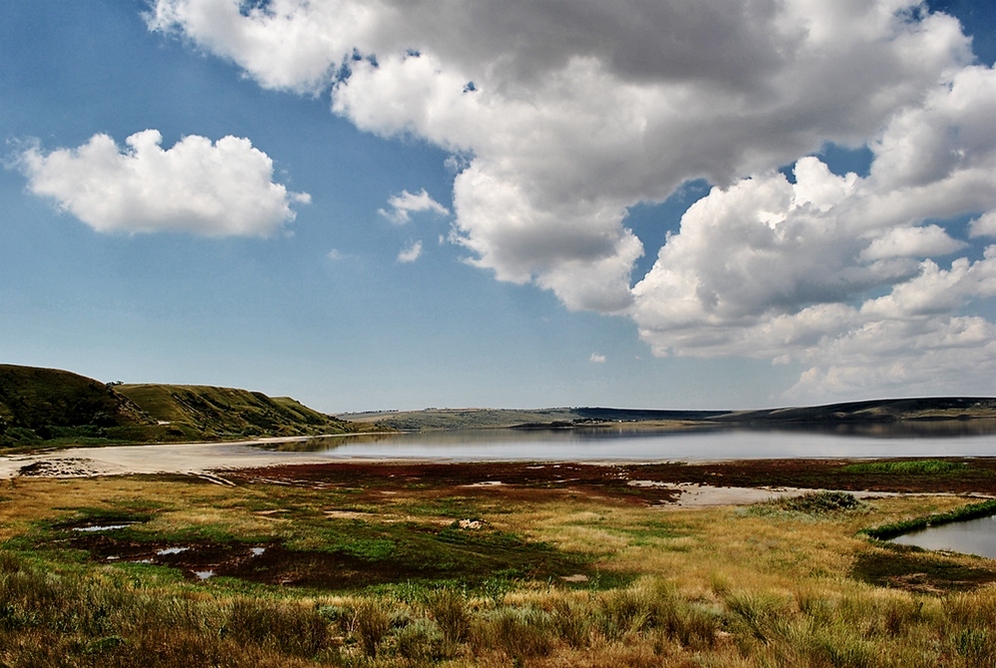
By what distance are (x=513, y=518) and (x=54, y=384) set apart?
491 ft

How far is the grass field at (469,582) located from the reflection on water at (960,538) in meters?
2.19

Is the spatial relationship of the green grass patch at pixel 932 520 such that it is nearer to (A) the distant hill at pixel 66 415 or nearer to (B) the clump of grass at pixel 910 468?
(B) the clump of grass at pixel 910 468

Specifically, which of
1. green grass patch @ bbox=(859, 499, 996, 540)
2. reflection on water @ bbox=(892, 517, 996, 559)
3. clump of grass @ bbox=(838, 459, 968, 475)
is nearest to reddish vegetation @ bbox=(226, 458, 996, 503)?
clump of grass @ bbox=(838, 459, 968, 475)

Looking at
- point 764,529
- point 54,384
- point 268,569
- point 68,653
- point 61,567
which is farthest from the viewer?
point 54,384

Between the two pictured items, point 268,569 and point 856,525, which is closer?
point 268,569

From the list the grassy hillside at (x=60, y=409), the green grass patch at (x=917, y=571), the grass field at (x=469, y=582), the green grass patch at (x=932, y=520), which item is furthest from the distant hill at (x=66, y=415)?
the green grass patch at (x=932, y=520)

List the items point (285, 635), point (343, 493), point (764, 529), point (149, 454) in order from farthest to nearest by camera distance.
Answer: point (149, 454) → point (343, 493) → point (764, 529) → point (285, 635)

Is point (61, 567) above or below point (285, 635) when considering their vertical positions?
below

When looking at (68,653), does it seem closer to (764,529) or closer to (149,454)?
(764,529)

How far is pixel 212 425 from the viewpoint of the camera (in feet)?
626

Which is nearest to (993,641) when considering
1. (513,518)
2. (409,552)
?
(409,552)

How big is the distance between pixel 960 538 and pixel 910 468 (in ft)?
159

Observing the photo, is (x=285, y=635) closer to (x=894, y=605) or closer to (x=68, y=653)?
(x=68, y=653)

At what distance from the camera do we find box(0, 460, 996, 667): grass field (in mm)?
9344
